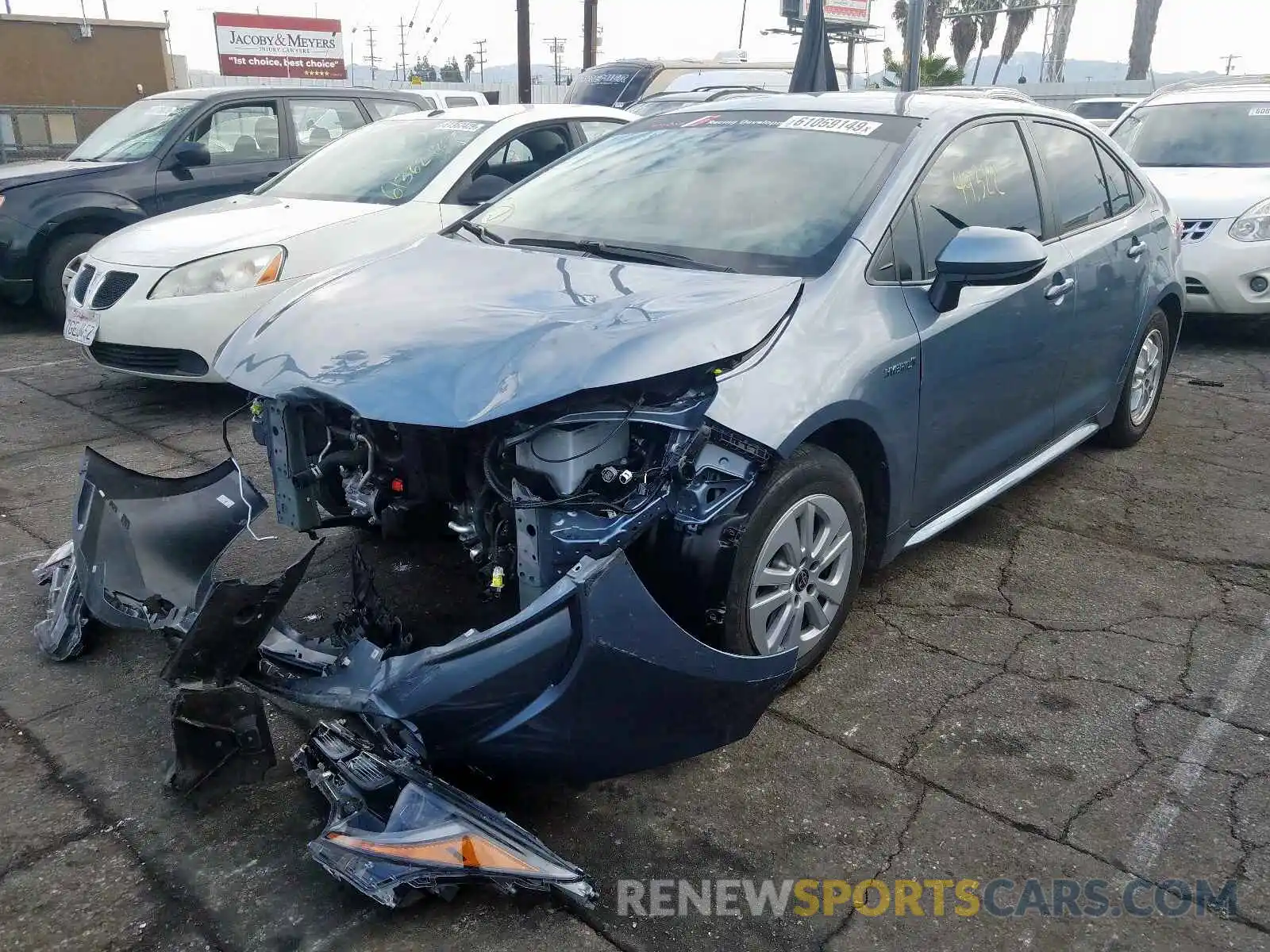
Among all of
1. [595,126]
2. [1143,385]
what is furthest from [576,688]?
[595,126]

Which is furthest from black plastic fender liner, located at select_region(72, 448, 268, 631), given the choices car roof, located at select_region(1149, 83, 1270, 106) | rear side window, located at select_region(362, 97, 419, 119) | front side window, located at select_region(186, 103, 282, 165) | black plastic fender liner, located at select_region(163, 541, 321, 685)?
car roof, located at select_region(1149, 83, 1270, 106)

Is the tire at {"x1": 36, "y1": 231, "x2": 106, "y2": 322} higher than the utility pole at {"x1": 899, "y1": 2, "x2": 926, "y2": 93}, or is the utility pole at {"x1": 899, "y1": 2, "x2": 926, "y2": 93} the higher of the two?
the utility pole at {"x1": 899, "y1": 2, "x2": 926, "y2": 93}

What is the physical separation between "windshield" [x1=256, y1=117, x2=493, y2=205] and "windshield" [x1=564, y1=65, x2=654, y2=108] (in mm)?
8604

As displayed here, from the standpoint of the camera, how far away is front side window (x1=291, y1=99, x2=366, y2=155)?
8.73m

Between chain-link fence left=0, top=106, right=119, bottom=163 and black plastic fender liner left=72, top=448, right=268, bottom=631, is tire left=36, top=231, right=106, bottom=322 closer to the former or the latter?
black plastic fender liner left=72, top=448, right=268, bottom=631

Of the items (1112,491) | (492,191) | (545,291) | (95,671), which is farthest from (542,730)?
(492,191)

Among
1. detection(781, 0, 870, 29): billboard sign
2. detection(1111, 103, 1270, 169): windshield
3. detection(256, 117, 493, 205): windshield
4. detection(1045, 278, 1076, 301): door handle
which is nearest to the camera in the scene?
detection(1045, 278, 1076, 301): door handle

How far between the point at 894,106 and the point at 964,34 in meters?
52.0

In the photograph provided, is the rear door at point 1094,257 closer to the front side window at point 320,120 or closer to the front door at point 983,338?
the front door at point 983,338

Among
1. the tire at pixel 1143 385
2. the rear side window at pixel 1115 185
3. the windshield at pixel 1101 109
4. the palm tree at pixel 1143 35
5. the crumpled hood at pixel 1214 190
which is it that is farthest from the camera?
the palm tree at pixel 1143 35

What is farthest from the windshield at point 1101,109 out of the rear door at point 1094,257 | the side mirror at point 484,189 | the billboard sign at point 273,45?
the billboard sign at point 273,45

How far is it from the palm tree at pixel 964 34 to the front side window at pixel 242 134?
4681 centimetres

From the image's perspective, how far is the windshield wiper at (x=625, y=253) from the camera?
3.28 metres

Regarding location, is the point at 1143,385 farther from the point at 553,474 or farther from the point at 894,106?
the point at 553,474
